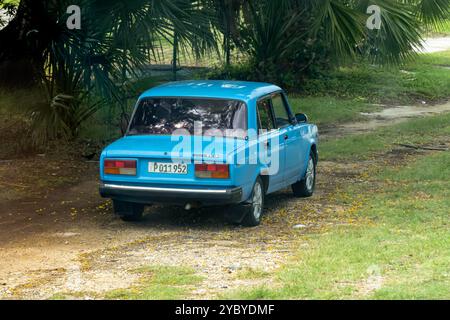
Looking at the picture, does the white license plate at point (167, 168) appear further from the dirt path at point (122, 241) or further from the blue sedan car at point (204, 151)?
the dirt path at point (122, 241)

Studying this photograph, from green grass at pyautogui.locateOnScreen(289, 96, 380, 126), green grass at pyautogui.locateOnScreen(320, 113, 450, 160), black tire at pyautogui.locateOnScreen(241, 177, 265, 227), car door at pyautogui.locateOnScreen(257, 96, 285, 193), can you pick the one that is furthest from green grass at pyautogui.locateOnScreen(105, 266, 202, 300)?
green grass at pyautogui.locateOnScreen(289, 96, 380, 126)

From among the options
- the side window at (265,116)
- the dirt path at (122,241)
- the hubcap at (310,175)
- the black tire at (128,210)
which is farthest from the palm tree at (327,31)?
the black tire at (128,210)

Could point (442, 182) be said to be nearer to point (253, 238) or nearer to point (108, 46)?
point (253, 238)

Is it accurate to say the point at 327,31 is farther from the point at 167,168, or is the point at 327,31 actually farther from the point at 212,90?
the point at 167,168

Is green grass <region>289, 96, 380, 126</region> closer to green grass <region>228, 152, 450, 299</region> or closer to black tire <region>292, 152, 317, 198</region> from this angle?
black tire <region>292, 152, 317, 198</region>

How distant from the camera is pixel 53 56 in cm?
1423

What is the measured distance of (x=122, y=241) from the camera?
9.44m

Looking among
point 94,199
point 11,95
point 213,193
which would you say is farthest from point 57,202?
point 11,95

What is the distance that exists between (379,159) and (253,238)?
5.74 m

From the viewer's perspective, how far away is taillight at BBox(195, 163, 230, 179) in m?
9.45

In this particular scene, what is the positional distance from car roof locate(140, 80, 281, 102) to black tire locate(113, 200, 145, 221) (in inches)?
47.8

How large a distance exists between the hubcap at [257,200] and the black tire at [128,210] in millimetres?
1228

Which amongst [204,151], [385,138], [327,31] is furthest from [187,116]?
[385,138]

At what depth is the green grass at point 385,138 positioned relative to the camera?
15310 millimetres
